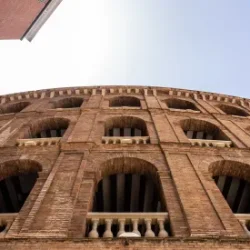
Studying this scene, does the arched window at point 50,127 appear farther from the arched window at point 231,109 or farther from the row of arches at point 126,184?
the arched window at point 231,109

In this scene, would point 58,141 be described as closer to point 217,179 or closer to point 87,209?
point 87,209

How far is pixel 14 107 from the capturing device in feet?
65.5

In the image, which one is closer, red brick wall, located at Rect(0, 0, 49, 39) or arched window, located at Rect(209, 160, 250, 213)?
arched window, located at Rect(209, 160, 250, 213)

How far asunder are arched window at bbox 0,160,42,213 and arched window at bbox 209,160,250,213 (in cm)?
555

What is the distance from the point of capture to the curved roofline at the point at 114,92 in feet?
67.8

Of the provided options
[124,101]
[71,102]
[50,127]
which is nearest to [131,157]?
[50,127]

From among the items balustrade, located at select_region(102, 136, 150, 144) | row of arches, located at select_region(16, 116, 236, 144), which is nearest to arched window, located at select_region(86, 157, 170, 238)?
balustrade, located at select_region(102, 136, 150, 144)

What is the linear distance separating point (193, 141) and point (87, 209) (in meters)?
5.77

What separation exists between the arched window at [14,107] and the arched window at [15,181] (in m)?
9.29

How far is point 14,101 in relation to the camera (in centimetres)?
2073

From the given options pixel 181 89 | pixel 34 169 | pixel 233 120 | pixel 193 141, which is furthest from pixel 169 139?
pixel 181 89

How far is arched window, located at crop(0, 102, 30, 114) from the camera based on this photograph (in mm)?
19781

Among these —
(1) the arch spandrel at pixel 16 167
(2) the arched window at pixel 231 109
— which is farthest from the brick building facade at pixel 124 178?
(2) the arched window at pixel 231 109

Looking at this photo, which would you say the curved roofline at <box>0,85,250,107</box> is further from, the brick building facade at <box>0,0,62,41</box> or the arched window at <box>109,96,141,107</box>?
the brick building facade at <box>0,0,62,41</box>
